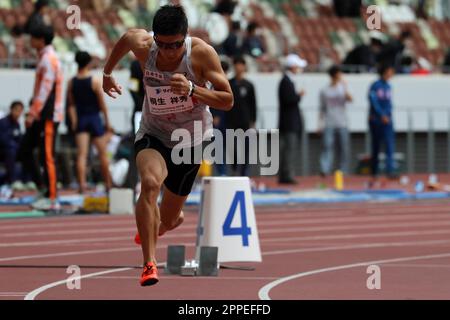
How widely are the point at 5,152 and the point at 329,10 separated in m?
13.0

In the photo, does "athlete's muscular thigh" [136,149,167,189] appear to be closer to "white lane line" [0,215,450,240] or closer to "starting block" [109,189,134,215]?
"white lane line" [0,215,450,240]

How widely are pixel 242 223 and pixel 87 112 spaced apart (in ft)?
25.8

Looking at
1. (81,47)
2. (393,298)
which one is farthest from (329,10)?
(393,298)

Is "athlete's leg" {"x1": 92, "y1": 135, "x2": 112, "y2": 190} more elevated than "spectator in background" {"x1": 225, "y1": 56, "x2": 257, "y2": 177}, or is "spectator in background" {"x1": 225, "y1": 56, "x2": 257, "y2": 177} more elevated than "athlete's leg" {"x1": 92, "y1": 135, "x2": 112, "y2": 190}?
"spectator in background" {"x1": 225, "y1": 56, "x2": 257, "y2": 177}

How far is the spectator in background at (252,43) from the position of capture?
27031 mm

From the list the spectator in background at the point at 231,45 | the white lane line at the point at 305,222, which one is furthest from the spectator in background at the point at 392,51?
the white lane line at the point at 305,222

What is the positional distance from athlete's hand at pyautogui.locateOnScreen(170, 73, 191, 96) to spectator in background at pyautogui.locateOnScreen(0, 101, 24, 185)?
39.6 feet

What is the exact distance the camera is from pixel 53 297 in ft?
32.2

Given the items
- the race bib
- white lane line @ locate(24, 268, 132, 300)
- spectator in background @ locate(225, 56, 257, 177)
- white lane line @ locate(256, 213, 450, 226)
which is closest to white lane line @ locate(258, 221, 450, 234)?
white lane line @ locate(256, 213, 450, 226)

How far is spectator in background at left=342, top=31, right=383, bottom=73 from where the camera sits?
2978cm

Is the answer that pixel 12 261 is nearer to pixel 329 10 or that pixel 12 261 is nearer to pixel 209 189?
pixel 209 189

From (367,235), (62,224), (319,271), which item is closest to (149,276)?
(319,271)

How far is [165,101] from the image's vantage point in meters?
10.6

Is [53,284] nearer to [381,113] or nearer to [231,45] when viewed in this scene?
[381,113]
